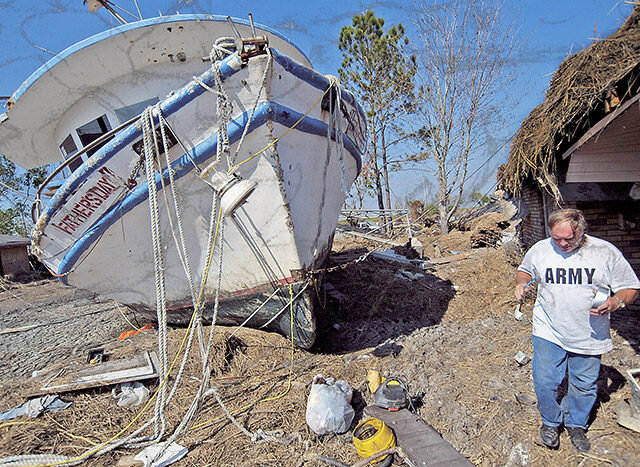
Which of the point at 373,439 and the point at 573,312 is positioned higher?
the point at 573,312

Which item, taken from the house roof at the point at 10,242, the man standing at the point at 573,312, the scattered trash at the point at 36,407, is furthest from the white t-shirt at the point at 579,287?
the house roof at the point at 10,242

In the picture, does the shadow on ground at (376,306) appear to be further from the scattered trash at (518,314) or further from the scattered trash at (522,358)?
the scattered trash at (522,358)

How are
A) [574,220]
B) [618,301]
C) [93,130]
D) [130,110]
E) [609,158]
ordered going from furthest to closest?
[93,130], [130,110], [609,158], [574,220], [618,301]

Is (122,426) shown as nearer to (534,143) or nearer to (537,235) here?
(534,143)

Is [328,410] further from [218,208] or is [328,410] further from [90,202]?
[90,202]

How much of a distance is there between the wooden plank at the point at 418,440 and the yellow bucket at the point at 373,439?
0.10 m

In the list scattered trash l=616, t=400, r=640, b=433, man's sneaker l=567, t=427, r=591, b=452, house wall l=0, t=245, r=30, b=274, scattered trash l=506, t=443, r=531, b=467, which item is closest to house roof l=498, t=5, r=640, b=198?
scattered trash l=616, t=400, r=640, b=433

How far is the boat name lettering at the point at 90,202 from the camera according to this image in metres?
3.29

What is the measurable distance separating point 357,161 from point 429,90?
28.2 ft

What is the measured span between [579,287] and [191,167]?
10.8ft

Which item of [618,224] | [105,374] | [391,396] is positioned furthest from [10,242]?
[618,224]

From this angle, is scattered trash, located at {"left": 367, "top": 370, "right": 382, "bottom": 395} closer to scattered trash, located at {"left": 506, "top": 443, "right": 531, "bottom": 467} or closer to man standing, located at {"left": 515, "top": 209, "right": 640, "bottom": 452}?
scattered trash, located at {"left": 506, "top": 443, "right": 531, "bottom": 467}

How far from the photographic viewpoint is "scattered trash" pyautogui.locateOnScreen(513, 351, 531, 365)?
3.31 m

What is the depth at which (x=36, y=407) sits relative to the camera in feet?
10.4
